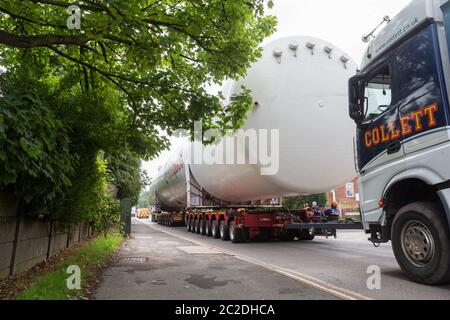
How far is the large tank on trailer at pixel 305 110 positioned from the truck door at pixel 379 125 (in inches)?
93.0

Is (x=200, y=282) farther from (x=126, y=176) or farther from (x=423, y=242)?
(x=126, y=176)

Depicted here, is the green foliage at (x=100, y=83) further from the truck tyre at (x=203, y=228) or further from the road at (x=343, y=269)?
the truck tyre at (x=203, y=228)

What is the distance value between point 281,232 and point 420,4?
8613 millimetres

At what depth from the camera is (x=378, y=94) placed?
620 cm

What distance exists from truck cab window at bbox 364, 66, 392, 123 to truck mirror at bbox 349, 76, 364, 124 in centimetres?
9

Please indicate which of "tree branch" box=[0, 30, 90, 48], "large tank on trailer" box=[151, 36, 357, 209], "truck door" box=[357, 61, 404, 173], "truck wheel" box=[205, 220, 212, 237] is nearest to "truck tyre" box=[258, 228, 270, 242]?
"truck wheel" box=[205, 220, 212, 237]

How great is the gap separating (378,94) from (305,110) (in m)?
2.68

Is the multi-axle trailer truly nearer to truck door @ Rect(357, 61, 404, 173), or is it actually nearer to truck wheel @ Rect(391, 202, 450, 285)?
truck door @ Rect(357, 61, 404, 173)

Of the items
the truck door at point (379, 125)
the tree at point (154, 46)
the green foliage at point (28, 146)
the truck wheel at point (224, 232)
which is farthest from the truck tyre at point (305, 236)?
the green foliage at point (28, 146)

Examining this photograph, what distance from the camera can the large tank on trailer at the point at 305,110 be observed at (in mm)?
8820

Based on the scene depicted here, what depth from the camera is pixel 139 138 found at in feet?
27.1

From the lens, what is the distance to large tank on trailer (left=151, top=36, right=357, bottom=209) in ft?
28.9

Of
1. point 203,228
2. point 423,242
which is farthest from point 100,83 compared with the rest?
point 203,228
